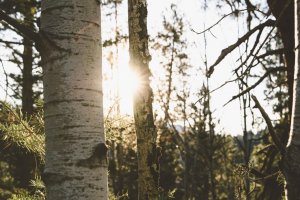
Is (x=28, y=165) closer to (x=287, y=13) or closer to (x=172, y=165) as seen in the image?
(x=287, y=13)

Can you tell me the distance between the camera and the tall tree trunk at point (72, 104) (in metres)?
0.96

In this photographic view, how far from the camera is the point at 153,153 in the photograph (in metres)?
4.01

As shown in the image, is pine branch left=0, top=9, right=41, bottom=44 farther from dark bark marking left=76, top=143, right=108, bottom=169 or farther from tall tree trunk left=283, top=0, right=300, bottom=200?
tall tree trunk left=283, top=0, right=300, bottom=200

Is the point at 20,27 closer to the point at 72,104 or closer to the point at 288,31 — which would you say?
the point at 72,104

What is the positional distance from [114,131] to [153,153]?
1.22 m

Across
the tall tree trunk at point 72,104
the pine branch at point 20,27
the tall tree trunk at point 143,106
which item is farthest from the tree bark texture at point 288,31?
the pine branch at point 20,27

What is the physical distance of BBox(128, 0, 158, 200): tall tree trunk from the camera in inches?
155

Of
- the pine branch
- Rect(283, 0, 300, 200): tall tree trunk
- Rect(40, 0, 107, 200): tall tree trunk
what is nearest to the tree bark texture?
Rect(283, 0, 300, 200): tall tree trunk

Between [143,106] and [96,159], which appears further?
[143,106]

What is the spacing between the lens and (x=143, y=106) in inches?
165

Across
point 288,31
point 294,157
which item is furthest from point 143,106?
point 294,157

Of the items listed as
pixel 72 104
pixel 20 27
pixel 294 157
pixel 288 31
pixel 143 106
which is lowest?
pixel 294 157

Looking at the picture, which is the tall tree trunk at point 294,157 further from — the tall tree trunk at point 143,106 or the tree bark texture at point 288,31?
the tall tree trunk at point 143,106

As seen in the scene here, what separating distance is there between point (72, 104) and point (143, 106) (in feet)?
10.5
